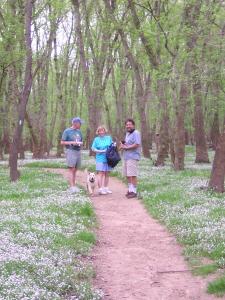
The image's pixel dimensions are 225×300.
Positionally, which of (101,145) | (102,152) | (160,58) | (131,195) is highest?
(160,58)

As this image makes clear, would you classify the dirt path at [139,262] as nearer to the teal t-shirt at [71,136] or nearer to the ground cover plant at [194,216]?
the ground cover plant at [194,216]

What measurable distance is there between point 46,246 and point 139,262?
201 centimetres

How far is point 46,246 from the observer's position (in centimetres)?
1001

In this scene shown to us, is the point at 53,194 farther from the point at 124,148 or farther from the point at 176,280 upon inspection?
the point at 176,280

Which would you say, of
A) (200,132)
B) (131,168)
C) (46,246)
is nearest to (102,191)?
(131,168)

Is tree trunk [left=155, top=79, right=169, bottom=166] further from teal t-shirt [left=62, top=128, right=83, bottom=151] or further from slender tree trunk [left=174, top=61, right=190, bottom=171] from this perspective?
teal t-shirt [left=62, top=128, right=83, bottom=151]

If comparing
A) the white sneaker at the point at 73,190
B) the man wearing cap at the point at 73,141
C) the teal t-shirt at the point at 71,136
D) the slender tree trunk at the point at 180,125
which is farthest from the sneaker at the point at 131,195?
the slender tree trunk at the point at 180,125

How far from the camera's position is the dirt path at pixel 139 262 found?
8289 mm

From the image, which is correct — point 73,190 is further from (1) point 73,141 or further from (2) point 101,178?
(1) point 73,141

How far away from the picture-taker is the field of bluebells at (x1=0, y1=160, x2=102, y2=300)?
766cm

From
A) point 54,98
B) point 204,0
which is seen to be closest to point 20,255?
point 204,0

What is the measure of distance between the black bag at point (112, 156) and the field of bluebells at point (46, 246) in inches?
100

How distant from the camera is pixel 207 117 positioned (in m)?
62.0

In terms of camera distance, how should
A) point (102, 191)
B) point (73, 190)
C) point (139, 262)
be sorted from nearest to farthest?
point (139, 262) → point (73, 190) → point (102, 191)
